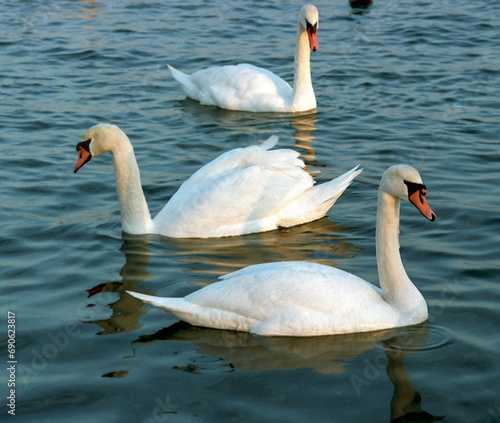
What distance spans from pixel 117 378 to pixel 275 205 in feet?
10.4

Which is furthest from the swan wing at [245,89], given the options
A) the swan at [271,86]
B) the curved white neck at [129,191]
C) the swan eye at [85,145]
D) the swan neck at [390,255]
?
the swan neck at [390,255]

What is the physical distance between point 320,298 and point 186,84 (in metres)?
7.89

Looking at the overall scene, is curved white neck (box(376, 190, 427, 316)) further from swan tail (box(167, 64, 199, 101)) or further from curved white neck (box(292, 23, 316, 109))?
swan tail (box(167, 64, 199, 101))

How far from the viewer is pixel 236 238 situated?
8.30m

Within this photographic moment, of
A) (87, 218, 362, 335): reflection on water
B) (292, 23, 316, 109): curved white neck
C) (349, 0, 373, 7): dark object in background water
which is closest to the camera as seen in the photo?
(87, 218, 362, 335): reflection on water

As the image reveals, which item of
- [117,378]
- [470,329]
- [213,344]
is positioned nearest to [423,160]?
[470,329]

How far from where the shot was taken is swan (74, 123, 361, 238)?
816 centimetres

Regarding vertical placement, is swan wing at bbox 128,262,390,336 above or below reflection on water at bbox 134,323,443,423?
above

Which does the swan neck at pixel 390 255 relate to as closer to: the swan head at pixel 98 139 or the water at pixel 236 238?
the water at pixel 236 238

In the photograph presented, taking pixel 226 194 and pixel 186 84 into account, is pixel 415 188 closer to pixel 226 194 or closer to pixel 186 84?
pixel 226 194

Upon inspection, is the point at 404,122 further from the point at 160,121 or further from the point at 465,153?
the point at 160,121

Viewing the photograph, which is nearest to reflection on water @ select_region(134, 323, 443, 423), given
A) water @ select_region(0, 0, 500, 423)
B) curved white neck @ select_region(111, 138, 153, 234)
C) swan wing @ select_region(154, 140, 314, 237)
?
water @ select_region(0, 0, 500, 423)

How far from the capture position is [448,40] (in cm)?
1598

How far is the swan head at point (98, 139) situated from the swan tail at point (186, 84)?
5.08 m
